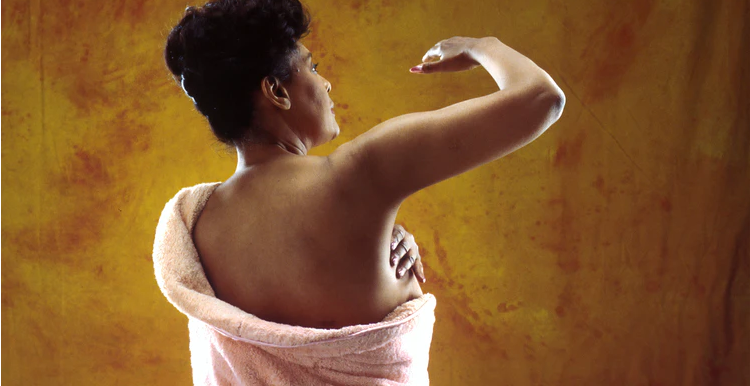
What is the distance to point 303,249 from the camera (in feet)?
2.42

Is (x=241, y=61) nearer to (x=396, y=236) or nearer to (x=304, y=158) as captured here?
(x=304, y=158)

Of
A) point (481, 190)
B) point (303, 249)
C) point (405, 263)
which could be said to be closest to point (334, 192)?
point (303, 249)

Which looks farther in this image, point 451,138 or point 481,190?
point 481,190

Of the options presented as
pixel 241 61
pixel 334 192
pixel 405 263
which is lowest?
pixel 405 263

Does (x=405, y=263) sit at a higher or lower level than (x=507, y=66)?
lower

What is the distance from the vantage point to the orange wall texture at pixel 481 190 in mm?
1588

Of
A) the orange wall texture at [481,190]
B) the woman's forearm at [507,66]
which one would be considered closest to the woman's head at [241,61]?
the woman's forearm at [507,66]

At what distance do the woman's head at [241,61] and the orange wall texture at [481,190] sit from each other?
2.76ft

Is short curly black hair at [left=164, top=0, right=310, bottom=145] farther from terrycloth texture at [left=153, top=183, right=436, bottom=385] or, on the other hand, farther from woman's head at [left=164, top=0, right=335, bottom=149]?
terrycloth texture at [left=153, top=183, right=436, bottom=385]

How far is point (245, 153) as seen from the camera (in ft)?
2.72

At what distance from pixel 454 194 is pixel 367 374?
979 mm

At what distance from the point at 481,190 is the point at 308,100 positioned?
918 millimetres

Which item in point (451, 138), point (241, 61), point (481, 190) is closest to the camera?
Result: point (451, 138)

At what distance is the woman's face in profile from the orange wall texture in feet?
2.66
